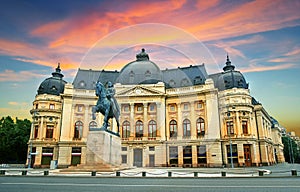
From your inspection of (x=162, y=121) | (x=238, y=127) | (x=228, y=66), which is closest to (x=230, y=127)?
(x=238, y=127)

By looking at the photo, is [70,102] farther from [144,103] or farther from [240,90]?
[240,90]

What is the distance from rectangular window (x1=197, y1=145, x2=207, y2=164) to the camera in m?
49.6

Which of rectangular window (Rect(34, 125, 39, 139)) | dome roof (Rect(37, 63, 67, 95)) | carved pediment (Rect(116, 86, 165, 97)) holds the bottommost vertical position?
rectangular window (Rect(34, 125, 39, 139))

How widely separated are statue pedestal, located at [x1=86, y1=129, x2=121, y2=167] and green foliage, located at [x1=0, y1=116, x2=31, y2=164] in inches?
Result: 1763

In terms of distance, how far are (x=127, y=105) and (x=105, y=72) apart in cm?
1452

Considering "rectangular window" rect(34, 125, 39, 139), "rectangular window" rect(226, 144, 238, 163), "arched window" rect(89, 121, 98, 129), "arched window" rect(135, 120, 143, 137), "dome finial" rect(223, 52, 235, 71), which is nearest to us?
"rectangular window" rect(226, 144, 238, 163)

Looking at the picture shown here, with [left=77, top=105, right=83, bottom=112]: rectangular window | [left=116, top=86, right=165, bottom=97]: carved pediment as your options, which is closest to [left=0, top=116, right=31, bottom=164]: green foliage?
[left=77, top=105, right=83, bottom=112]: rectangular window

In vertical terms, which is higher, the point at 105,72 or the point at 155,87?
the point at 105,72

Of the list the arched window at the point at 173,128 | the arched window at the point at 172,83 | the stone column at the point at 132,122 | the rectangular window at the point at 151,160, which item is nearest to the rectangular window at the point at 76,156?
the stone column at the point at 132,122

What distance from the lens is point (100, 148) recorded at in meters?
23.4

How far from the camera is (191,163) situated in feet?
164

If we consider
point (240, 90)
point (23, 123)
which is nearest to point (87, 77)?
point (23, 123)

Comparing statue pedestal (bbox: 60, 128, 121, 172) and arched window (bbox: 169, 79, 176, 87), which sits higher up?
arched window (bbox: 169, 79, 176, 87)

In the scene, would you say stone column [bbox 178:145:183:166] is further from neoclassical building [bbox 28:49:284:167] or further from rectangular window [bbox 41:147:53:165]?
rectangular window [bbox 41:147:53:165]
